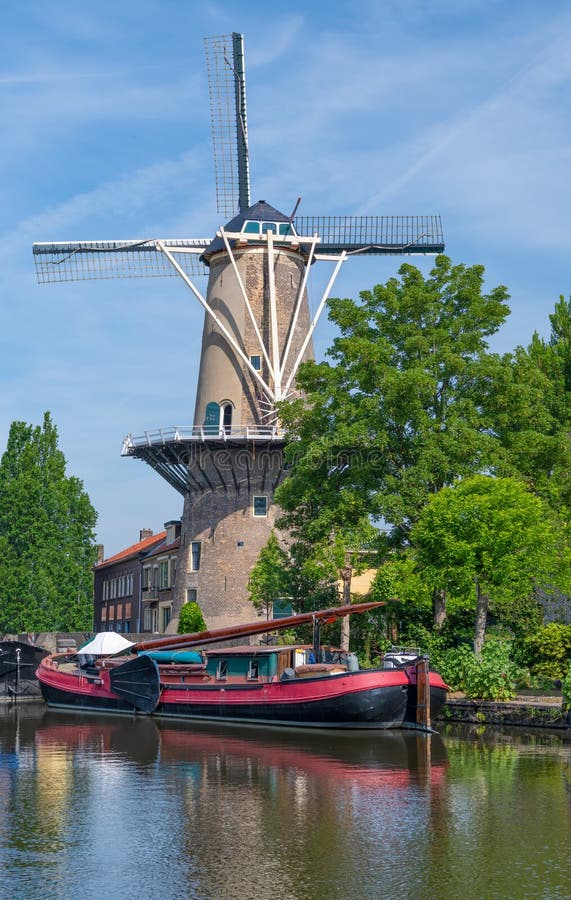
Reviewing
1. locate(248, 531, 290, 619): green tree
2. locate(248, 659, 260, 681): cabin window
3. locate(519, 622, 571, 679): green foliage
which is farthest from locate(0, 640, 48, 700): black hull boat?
locate(519, 622, 571, 679): green foliage

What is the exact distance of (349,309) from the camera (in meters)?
43.8

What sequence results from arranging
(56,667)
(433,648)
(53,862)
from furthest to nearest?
(56,667) < (433,648) < (53,862)

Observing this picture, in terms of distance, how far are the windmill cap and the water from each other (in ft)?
114

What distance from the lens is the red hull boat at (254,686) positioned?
29938mm

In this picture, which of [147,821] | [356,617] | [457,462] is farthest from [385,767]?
[356,617]

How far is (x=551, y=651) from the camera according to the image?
35.2 metres

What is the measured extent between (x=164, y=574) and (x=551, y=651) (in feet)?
121

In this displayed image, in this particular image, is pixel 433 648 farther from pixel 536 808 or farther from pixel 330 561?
pixel 536 808

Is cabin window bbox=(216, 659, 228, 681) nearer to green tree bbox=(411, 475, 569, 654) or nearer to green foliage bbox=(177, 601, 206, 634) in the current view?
green tree bbox=(411, 475, 569, 654)

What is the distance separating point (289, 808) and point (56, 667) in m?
30.3

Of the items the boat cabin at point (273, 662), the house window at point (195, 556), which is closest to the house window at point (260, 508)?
the house window at point (195, 556)

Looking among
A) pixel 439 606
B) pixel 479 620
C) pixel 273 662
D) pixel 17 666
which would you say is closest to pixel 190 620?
pixel 17 666

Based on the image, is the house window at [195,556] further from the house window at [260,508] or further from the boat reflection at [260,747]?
the boat reflection at [260,747]

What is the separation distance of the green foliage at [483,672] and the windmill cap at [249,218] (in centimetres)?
2930
